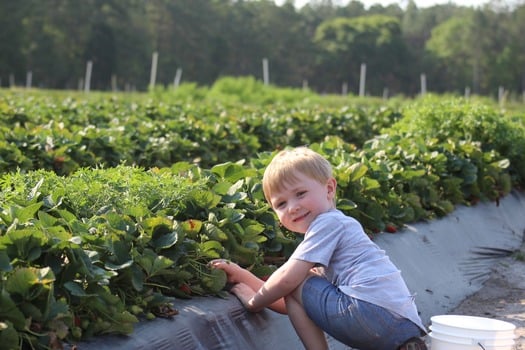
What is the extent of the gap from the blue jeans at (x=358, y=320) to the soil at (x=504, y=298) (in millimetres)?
1237

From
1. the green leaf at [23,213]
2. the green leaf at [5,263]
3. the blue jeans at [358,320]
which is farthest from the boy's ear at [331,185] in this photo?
the green leaf at [5,263]

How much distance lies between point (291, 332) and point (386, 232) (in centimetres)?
184

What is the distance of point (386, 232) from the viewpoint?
219 inches

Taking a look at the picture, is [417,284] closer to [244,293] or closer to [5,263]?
[244,293]

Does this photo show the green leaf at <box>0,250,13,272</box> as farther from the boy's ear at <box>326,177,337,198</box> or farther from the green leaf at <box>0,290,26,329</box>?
the boy's ear at <box>326,177,337,198</box>

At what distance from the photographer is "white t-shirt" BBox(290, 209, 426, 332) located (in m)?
3.40

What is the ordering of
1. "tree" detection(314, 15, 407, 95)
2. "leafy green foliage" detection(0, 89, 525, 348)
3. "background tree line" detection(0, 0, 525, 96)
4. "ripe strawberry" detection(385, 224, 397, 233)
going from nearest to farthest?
"leafy green foliage" detection(0, 89, 525, 348) → "ripe strawberry" detection(385, 224, 397, 233) → "background tree line" detection(0, 0, 525, 96) → "tree" detection(314, 15, 407, 95)

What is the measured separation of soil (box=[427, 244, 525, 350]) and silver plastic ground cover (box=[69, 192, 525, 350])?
7cm

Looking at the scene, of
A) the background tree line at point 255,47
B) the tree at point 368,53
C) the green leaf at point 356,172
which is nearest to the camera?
the green leaf at point 356,172

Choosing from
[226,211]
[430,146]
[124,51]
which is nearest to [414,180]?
[430,146]

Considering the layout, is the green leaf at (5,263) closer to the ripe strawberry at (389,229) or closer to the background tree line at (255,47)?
the ripe strawberry at (389,229)

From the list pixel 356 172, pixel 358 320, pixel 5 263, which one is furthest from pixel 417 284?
pixel 5 263

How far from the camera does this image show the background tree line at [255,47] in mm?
59594

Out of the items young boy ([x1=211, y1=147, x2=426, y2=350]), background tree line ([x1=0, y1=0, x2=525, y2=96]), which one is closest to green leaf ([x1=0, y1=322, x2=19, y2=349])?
young boy ([x1=211, y1=147, x2=426, y2=350])
